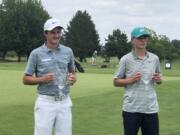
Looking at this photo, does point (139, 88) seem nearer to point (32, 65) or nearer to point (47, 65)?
point (47, 65)

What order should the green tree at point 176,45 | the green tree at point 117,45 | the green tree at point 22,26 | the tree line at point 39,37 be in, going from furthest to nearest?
the green tree at point 176,45 < the green tree at point 22,26 < the tree line at point 39,37 < the green tree at point 117,45

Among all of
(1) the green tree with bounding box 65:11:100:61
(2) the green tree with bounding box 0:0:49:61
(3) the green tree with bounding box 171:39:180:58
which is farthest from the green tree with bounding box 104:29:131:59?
(3) the green tree with bounding box 171:39:180:58

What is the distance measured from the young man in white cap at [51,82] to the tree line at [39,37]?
7953 centimetres

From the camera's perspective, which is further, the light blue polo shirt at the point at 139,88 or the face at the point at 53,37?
the light blue polo shirt at the point at 139,88

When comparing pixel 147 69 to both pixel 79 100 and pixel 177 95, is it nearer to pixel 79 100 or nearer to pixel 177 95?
pixel 79 100

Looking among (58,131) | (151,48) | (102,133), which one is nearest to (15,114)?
(102,133)

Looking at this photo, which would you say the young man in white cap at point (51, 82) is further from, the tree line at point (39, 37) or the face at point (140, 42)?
the tree line at point (39, 37)

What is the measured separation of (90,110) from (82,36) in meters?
87.4

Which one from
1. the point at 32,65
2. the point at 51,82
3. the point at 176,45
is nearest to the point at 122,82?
the point at 51,82

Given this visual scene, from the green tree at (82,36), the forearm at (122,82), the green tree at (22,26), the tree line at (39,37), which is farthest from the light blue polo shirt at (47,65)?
the green tree at (82,36)

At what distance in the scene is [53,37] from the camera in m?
6.78

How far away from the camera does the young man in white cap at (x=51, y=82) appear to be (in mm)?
6723

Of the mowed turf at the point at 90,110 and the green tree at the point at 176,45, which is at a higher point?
the green tree at the point at 176,45

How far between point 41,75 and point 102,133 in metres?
4.55
